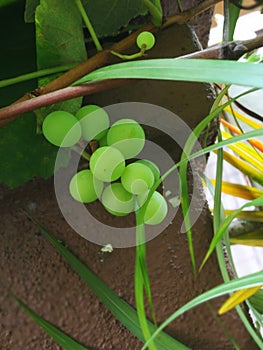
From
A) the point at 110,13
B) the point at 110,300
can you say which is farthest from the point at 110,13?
the point at 110,300

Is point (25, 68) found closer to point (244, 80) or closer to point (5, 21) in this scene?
point (5, 21)

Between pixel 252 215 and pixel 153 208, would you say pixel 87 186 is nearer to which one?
pixel 153 208

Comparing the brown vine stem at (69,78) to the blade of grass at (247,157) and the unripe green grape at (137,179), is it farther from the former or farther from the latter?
the blade of grass at (247,157)

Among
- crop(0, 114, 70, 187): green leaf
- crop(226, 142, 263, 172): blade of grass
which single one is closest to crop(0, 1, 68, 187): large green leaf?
crop(0, 114, 70, 187): green leaf

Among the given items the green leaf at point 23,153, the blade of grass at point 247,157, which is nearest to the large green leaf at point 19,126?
the green leaf at point 23,153

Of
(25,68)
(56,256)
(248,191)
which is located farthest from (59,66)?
(248,191)

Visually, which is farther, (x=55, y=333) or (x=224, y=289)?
(x=55, y=333)
